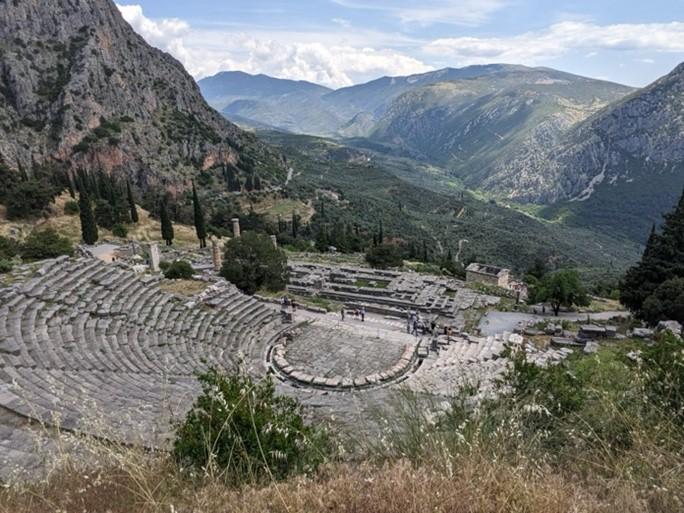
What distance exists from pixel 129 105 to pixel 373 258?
80.9 m

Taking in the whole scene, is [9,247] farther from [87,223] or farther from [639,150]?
[639,150]

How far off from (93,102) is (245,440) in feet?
339

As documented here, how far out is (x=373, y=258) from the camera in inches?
→ 1700

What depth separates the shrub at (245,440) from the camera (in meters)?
4.84

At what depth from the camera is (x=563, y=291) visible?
95.4 ft

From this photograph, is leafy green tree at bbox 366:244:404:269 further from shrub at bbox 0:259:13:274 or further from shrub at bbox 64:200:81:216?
shrub at bbox 64:200:81:216

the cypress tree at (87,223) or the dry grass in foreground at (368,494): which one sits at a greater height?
the dry grass in foreground at (368,494)

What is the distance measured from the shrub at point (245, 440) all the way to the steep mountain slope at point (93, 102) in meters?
85.5

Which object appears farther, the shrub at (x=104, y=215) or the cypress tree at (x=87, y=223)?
the shrub at (x=104, y=215)

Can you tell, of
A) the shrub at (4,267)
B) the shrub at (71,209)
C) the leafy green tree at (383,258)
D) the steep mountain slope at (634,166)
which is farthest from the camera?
the steep mountain slope at (634,166)

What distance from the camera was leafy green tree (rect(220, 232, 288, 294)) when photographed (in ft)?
92.3

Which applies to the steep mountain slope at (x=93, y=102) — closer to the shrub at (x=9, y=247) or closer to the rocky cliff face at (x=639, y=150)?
the shrub at (x=9, y=247)

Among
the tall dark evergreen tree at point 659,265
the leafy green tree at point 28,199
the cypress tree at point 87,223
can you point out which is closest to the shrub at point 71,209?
the leafy green tree at point 28,199

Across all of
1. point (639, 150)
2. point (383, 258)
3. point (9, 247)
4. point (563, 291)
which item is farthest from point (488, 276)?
point (639, 150)
